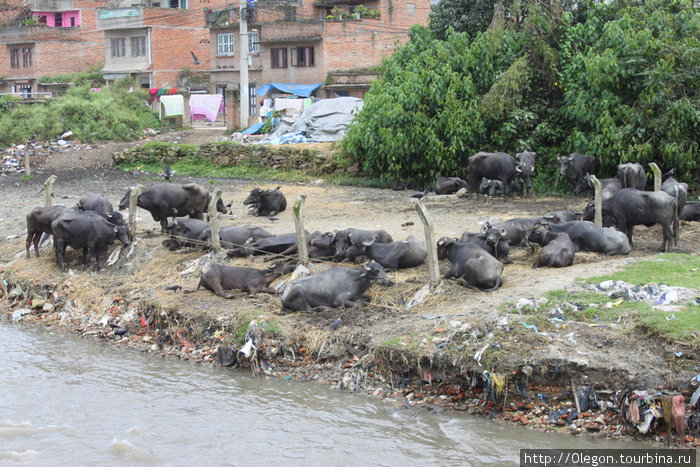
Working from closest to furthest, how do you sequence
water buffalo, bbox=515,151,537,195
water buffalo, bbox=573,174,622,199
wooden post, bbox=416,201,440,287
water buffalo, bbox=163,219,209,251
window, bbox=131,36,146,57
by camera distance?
wooden post, bbox=416,201,440,287, water buffalo, bbox=573,174,622,199, water buffalo, bbox=163,219,209,251, water buffalo, bbox=515,151,537,195, window, bbox=131,36,146,57

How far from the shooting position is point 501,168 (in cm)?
1841

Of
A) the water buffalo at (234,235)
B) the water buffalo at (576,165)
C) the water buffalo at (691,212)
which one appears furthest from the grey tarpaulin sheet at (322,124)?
the water buffalo at (691,212)

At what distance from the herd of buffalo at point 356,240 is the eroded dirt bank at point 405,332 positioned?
258 mm

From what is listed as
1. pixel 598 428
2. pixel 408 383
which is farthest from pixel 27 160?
pixel 598 428

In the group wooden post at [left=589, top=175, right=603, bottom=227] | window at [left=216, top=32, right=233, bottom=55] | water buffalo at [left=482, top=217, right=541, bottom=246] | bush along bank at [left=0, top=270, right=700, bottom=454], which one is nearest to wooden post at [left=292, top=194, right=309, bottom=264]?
bush along bank at [left=0, top=270, right=700, bottom=454]

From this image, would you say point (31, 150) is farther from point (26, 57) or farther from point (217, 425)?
point (26, 57)

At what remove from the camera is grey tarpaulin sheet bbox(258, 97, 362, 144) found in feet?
91.9

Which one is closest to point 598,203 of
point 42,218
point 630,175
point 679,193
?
point 679,193

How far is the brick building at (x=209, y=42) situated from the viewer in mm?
41219

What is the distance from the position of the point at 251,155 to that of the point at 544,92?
10.3 metres

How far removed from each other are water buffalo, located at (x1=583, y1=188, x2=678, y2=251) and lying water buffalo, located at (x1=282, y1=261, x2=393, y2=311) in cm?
442

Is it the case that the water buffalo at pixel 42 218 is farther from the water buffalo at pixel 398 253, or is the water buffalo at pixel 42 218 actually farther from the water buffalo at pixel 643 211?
the water buffalo at pixel 643 211

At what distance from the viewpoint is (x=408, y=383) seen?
30.0 ft

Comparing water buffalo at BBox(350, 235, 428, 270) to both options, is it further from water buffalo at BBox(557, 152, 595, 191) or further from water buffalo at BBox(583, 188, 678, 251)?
water buffalo at BBox(557, 152, 595, 191)
